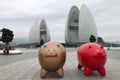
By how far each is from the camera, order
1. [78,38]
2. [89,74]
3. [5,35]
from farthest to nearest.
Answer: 1. [78,38]
2. [5,35]
3. [89,74]

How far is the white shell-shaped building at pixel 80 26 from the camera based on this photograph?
88.3 m

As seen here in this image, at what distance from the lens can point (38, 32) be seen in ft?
329

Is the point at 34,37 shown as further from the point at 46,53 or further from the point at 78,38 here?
the point at 46,53

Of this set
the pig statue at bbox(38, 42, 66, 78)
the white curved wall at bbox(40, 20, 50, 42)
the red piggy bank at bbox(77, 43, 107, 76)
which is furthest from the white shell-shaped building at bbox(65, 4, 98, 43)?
the pig statue at bbox(38, 42, 66, 78)

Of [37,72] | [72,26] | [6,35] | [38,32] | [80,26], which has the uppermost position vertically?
[72,26]

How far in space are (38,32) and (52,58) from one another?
90.7 meters

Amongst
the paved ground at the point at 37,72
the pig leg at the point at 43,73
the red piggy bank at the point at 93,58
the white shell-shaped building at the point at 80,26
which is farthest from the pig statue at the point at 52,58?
the white shell-shaped building at the point at 80,26

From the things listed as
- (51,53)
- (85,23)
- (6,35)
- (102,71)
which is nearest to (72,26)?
(85,23)

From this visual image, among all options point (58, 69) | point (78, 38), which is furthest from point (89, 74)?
point (78, 38)

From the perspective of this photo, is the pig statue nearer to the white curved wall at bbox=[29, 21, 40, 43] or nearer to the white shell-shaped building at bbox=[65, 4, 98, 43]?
the white shell-shaped building at bbox=[65, 4, 98, 43]

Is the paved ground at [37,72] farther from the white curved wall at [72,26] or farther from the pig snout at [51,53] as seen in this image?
the white curved wall at [72,26]

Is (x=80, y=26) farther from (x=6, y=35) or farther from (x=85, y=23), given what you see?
(x=6, y=35)

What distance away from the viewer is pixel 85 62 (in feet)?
34.3

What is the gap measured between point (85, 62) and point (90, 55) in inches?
15.9
